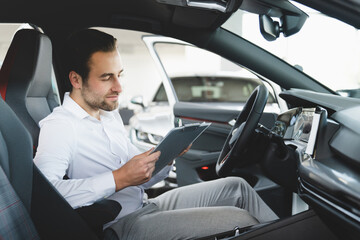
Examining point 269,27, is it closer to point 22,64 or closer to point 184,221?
point 184,221

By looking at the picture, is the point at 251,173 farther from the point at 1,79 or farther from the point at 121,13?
the point at 1,79

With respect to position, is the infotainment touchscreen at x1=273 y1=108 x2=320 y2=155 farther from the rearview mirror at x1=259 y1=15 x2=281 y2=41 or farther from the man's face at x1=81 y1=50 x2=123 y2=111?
the man's face at x1=81 y1=50 x2=123 y2=111

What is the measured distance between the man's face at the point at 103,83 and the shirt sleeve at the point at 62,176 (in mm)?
216

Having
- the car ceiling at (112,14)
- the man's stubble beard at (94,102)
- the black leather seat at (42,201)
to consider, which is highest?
the car ceiling at (112,14)

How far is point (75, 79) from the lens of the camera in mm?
1462

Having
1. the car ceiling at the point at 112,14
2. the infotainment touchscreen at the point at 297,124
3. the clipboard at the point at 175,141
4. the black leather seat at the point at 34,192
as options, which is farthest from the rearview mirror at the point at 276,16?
the black leather seat at the point at 34,192

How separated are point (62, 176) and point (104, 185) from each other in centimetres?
14

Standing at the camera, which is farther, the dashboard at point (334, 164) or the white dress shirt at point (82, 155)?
the white dress shirt at point (82, 155)

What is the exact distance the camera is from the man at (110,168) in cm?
124

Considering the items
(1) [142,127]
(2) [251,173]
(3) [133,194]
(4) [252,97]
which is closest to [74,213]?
(3) [133,194]

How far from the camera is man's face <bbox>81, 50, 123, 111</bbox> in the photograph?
4.71 ft

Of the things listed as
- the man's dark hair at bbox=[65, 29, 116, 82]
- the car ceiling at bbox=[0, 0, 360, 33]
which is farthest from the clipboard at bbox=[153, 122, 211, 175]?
the car ceiling at bbox=[0, 0, 360, 33]

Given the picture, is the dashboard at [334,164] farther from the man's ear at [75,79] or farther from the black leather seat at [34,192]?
the man's ear at [75,79]

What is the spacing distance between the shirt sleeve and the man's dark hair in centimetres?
28
